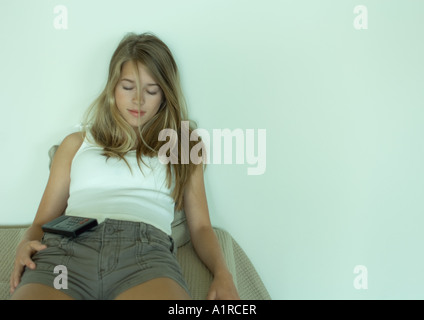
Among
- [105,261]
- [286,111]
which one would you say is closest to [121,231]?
[105,261]

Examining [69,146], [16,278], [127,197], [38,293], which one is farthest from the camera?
[69,146]

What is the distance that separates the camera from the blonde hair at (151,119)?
1.21 meters

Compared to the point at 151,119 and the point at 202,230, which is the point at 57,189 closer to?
the point at 151,119

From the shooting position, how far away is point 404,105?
132cm

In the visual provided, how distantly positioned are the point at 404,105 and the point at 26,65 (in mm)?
1306

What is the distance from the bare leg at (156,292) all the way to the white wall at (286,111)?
0.51 metres

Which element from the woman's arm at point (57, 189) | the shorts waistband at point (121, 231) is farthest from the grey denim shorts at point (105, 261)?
the woman's arm at point (57, 189)

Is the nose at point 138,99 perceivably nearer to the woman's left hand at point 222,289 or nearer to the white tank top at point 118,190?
the white tank top at point 118,190

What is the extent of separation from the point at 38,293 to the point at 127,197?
0.36 meters

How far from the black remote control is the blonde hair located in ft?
0.80

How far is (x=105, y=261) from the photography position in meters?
0.96

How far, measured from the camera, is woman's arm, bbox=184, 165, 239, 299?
3.55 ft
